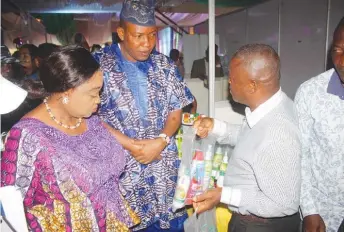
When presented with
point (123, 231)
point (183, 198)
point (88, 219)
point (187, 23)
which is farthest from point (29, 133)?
point (187, 23)

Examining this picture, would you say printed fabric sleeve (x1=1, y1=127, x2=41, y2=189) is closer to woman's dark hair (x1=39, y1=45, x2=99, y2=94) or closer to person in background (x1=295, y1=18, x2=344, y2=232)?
woman's dark hair (x1=39, y1=45, x2=99, y2=94)

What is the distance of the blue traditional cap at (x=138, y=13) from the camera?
6.12ft

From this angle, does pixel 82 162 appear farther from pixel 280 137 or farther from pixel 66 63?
pixel 280 137

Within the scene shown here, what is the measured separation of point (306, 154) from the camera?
75.8 inches

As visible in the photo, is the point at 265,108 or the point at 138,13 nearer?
the point at 265,108

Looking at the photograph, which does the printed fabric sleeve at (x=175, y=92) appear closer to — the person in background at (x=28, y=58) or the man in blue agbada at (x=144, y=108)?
the man in blue agbada at (x=144, y=108)

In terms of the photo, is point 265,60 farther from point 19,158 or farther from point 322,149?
point 19,158

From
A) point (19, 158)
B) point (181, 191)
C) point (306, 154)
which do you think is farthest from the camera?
point (306, 154)

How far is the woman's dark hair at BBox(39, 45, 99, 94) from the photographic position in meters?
1.47

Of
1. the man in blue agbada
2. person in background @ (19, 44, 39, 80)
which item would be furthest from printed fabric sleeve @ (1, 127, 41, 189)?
person in background @ (19, 44, 39, 80)

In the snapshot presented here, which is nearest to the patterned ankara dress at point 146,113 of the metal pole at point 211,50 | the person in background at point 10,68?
the metal pole at point 211,50

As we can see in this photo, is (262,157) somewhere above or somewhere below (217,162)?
above

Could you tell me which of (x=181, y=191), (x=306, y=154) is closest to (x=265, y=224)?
(x=181, y=191)

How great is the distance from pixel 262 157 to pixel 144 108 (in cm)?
88
